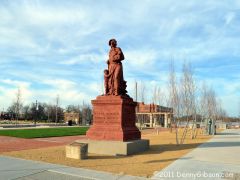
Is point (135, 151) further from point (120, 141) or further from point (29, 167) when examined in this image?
point (29, 167)

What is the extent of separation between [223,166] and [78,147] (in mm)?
4985

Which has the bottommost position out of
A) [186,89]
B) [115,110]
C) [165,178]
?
[165,178]

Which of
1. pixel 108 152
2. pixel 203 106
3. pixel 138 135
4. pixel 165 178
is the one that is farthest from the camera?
pixel 203 106

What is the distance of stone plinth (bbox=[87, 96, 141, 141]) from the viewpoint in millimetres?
13969

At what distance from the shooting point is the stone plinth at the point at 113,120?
45.8 ft

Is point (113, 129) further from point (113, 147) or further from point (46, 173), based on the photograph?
point (46, 173)

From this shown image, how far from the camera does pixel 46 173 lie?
8.40 meters

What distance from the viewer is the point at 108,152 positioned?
Answer: 42.9ft

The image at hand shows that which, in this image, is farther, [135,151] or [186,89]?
[186,89]

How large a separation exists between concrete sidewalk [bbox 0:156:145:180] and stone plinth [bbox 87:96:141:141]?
185 inches

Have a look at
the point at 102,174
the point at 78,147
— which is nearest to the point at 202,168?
the point at 102,174

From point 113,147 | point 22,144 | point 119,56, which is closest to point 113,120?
point 113,147

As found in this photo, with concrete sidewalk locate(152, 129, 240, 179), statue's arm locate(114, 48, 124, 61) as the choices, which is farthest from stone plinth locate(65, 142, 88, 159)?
statue's arm locate(114, 48, 124, 61)

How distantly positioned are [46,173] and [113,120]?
618 cm
